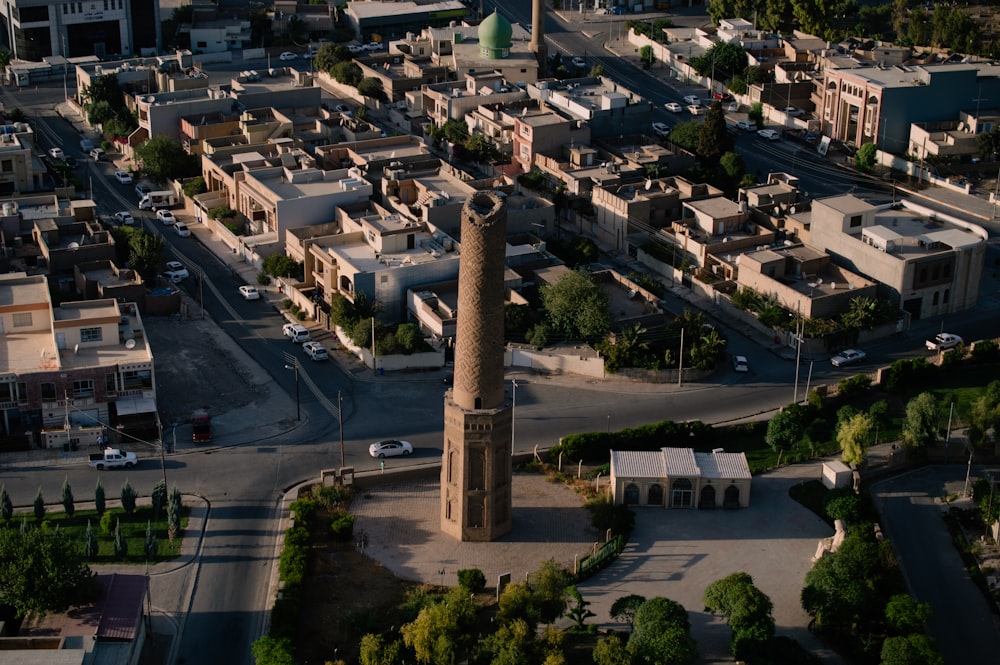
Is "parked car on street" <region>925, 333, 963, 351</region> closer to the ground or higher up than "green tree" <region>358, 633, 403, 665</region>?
higher up

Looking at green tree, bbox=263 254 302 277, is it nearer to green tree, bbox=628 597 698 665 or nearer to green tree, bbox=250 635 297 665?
green tree, bbox=250 635 297 665

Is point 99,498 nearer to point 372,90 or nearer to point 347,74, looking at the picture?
point 372,90

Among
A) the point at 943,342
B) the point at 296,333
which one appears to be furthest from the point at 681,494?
the point at 296,333

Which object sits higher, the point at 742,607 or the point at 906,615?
the point at 742,607

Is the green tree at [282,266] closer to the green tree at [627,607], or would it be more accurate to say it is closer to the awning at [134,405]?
the awning at [134,405]

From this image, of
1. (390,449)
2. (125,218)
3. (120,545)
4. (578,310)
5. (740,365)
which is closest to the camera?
(120,545)

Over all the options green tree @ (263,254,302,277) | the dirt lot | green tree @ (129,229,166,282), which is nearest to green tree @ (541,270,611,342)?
the dirt lot
